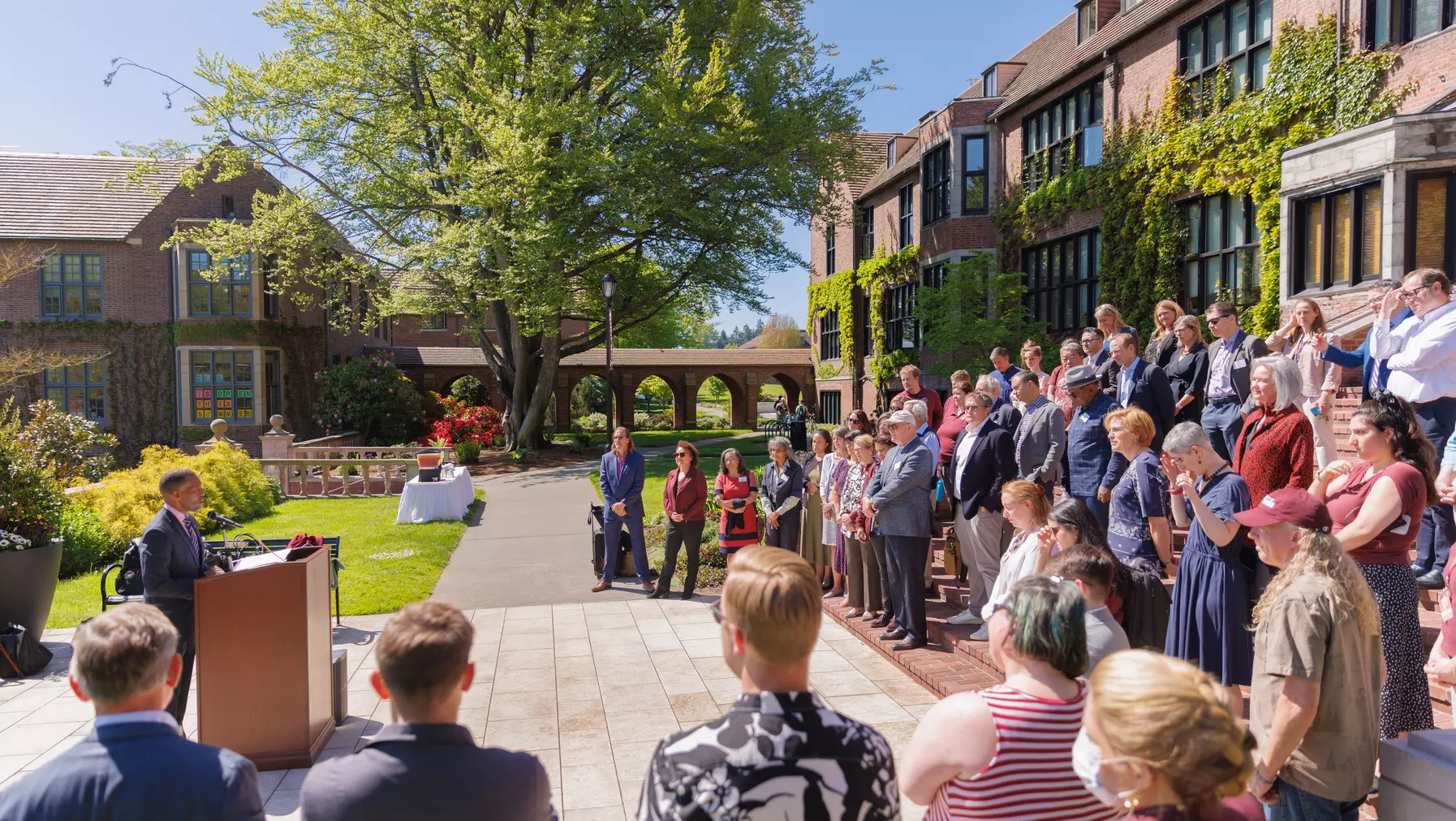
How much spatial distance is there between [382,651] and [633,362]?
4133 cm

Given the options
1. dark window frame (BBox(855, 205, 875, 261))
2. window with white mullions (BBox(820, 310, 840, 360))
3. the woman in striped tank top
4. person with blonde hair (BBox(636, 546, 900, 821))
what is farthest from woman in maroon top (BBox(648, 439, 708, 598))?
window with white mullions (BBox(820, 310, 840, 360))

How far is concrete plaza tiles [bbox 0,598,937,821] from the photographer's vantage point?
535 cm

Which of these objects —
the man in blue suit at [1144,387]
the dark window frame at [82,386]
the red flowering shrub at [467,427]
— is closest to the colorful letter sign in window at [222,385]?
the dark window frame at [82,386]

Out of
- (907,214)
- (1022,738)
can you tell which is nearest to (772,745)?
(1022,738)

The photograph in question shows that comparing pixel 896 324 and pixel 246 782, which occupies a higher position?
pixel 896 324

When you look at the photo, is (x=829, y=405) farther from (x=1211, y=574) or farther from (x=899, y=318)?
(x=1211, y=574)

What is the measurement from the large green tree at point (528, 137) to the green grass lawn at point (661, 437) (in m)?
8.37

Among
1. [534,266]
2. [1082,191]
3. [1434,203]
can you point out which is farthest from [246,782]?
[534,266]

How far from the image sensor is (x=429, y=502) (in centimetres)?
1588

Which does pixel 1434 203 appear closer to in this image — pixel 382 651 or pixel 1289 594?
pixel 1289 594

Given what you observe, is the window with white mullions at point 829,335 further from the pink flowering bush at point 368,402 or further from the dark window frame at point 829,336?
the pink flowering bush at point 368,402

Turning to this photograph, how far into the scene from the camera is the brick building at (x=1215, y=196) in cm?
1082

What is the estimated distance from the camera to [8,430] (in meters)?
11.2

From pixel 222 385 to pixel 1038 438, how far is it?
94.4 feet
